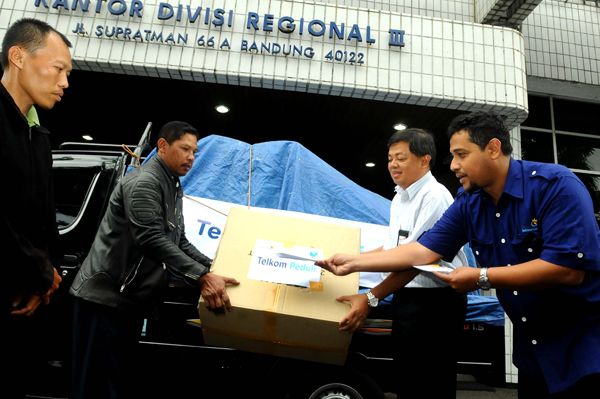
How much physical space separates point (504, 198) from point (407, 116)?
471cm

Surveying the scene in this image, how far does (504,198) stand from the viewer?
1855mm

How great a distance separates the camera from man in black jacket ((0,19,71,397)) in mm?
1449

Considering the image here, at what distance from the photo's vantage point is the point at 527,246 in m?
1.75

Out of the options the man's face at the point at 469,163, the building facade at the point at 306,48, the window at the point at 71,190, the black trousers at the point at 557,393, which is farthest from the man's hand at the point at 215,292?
the building facade at the point at 306,48

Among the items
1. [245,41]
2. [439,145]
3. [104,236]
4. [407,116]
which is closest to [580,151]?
[439,145]

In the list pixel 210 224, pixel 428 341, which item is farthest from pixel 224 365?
pixel 428 341

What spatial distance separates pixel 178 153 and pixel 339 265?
132cm

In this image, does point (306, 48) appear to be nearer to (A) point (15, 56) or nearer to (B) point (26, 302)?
(A) point (15, 56)

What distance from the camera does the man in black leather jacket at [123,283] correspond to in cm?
206

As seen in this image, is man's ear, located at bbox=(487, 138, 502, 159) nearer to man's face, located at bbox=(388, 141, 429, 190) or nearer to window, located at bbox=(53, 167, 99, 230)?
man's face, located at bbox=(388, 141, 429, 190)

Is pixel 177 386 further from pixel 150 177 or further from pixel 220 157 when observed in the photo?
pixel 220 157

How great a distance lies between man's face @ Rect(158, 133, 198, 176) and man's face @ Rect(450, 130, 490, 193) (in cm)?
167

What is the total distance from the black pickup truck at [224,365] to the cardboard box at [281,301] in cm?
35

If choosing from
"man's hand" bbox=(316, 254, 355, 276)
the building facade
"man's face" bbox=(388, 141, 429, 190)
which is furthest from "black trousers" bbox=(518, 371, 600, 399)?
the building facade
